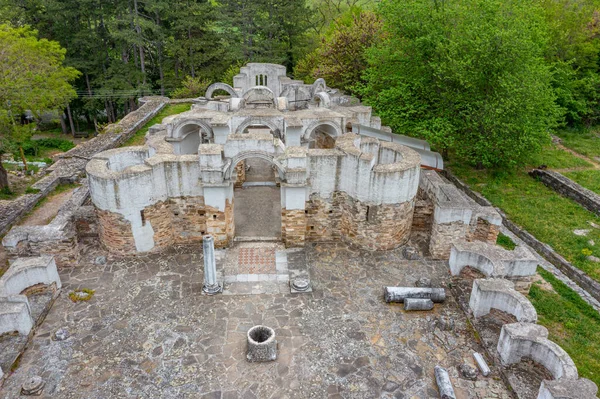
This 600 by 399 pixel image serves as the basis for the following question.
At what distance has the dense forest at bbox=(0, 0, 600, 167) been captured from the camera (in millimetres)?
18703

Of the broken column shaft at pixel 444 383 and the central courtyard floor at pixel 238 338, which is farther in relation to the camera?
the central courtyard floor at pixel 238 338

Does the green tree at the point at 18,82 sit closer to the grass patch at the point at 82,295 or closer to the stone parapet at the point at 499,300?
the grass patch at the point at 82,295

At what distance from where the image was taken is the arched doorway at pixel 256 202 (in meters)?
15.0

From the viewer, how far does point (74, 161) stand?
2222cm

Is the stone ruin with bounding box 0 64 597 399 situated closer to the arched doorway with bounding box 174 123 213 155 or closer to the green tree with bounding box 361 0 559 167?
the arched doorway with bounding box 174 123 213 155

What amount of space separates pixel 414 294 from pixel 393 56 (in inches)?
517

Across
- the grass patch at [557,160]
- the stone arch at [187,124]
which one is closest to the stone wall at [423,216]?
the stone arch at [187,124]

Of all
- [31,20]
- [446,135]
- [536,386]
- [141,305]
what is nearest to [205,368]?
[141,305]

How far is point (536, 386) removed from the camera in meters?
9.52

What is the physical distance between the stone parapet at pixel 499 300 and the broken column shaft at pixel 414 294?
84cm

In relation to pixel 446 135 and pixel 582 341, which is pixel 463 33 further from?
pixel 582 341

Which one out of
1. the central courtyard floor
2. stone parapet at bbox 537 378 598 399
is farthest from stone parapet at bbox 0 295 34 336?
stone parapet at bbox 537 378 598 399

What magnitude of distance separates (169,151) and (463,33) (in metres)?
13.8

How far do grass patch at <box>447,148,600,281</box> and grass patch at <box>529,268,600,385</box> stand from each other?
5.71 ft
